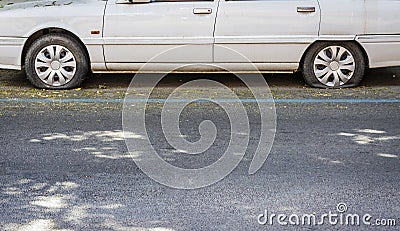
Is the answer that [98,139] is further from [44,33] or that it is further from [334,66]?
[334,66]

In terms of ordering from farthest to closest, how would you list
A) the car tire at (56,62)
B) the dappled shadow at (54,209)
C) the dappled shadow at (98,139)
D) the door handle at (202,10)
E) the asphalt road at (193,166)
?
the car tire at (56,62)
the door handle at (202,10)
the dappled shadow at (98,139)
the asphalt road at (193,166)
the dappled shadow at (54,209)

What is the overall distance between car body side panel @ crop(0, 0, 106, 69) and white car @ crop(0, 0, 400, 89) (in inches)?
0.5

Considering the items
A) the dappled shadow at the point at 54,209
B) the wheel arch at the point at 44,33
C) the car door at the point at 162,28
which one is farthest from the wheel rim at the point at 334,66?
the dappled shadow at the point at 54,209

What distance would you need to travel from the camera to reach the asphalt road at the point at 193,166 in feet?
15.8

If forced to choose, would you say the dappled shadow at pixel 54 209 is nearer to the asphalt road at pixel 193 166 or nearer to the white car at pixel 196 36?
the asphalt road at pixel 193 166

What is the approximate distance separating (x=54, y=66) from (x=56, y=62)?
6 cm

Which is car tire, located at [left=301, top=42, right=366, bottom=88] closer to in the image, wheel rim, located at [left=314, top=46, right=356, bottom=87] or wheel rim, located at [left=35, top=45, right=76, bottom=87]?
wheel rim, located at [left=314, top=46, right=356, bottom=87]

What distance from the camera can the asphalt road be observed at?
482 centimetres

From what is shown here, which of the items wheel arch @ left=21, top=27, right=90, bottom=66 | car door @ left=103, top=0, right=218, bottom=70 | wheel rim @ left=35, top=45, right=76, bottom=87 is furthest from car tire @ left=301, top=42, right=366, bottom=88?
wheel rim @ left=35, top=45, right=76, bottom=87

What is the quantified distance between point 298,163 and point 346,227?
4.31 ft

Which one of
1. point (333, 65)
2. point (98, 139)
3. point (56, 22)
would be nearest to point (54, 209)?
point (98, 139)

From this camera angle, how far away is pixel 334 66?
350 inches

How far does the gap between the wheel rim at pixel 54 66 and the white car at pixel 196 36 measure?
0.01 metres

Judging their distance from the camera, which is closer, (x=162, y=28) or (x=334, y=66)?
(x=162, y=28)
